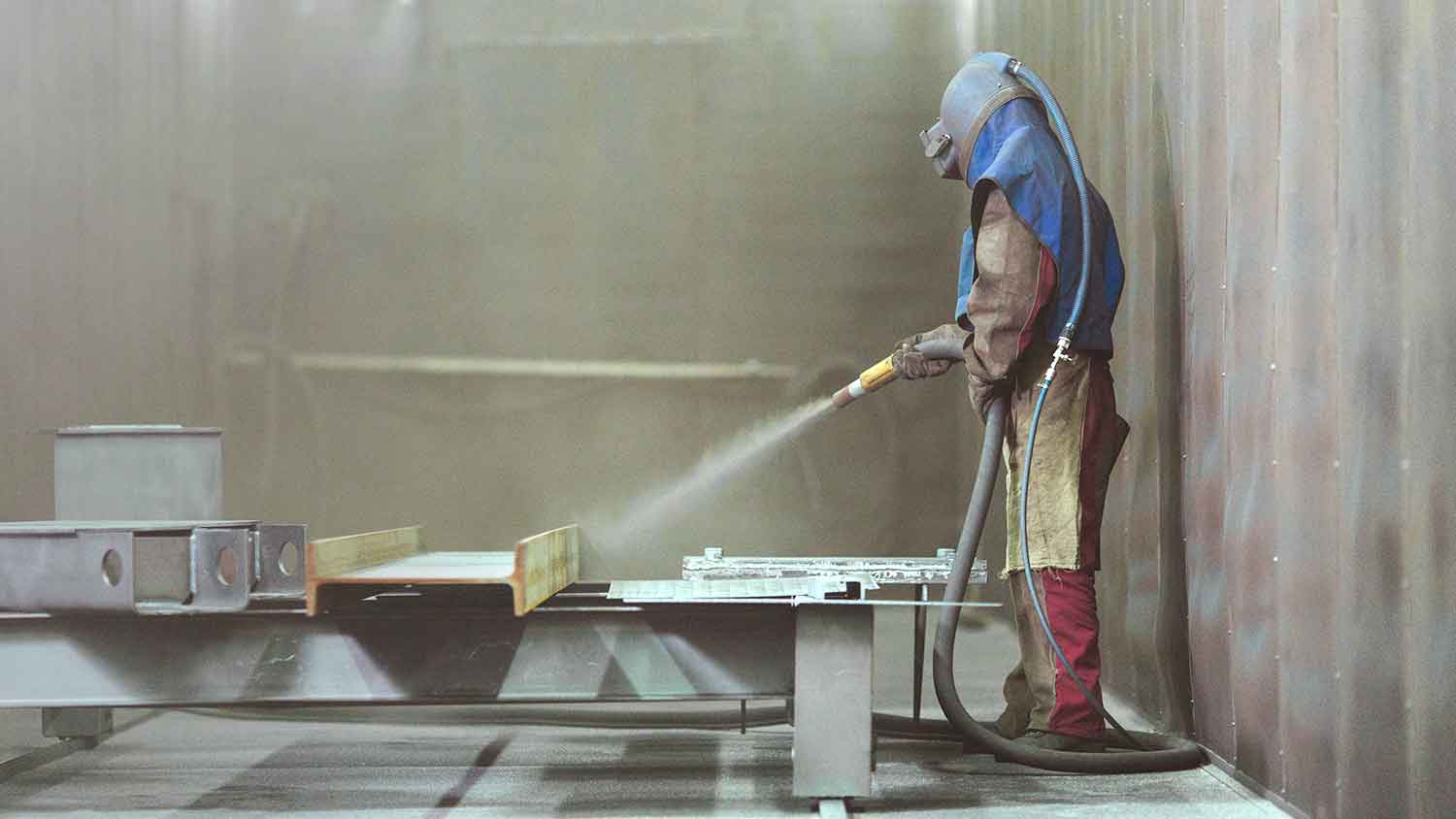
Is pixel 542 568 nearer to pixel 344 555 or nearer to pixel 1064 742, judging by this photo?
pixel 344 555

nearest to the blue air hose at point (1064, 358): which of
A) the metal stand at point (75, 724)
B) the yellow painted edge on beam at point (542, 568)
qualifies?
the yellow painted edge on beam at point (542, 568)

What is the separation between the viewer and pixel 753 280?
519 cm

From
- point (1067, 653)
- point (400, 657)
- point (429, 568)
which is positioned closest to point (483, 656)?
point (400, 657)

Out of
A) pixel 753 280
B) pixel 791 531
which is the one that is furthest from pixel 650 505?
pixel 753 280

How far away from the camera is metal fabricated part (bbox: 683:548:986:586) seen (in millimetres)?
2930

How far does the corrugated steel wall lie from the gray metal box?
222 cm

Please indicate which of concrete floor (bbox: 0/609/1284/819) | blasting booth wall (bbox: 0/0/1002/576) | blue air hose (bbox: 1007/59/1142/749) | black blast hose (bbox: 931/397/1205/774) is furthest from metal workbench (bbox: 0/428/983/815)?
blasting booth wall (bbox: 0/0/1002/576)

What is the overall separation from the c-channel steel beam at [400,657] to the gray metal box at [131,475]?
1.25ft

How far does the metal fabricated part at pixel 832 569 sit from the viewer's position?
115 inches

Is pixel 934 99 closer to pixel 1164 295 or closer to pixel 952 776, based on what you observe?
pixel 1164 295

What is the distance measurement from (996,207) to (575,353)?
265cm

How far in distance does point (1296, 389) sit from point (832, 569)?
116 centimetres

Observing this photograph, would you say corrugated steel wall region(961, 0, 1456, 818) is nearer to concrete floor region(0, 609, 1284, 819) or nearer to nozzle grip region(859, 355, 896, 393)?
concrete floor region(0, 609, 1284, 819)

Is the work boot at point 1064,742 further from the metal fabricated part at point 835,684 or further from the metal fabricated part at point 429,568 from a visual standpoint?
the metal fabricated part at point 429,568
